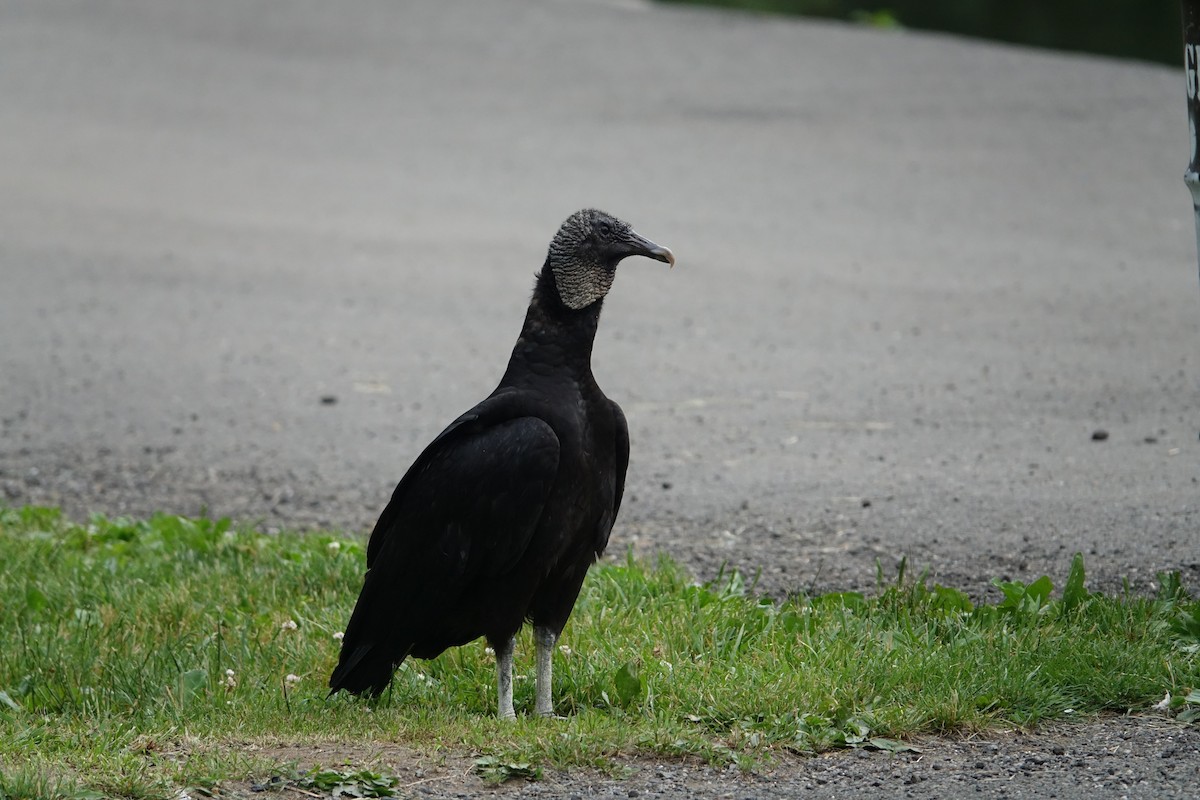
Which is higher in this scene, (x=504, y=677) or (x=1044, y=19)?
(x=1044, y=19)

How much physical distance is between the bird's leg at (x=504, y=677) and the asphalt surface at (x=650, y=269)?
128 centimetres

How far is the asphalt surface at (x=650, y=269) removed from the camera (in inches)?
245

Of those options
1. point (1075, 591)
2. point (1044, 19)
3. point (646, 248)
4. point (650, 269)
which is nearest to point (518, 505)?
point (646, 248)

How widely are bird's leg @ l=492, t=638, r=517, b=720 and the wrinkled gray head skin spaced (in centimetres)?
96

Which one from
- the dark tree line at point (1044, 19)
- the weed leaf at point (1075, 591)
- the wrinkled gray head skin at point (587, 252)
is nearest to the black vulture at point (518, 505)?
the wrinkled gray head skin at point (587, 252)

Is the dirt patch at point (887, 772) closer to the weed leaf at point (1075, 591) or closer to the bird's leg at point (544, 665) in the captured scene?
the bird's leg at point (544, 665)

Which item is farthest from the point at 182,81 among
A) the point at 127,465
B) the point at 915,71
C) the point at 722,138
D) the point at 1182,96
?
the point at 1182,96

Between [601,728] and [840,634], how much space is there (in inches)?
36.6

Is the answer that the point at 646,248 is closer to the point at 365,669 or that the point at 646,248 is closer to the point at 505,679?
the point at 505,679

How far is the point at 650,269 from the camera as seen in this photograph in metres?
9.69

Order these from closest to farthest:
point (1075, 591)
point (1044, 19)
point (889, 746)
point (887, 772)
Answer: point (887, 772) < point (889, 746) < point (1075, 591) < point (1044, 19)

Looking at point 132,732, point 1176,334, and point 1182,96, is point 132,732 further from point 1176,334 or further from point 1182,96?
point 1182,96

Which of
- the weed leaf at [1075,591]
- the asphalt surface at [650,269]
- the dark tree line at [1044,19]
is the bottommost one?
the weed leaf at [1075,591]

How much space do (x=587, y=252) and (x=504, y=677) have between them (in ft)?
3.94
